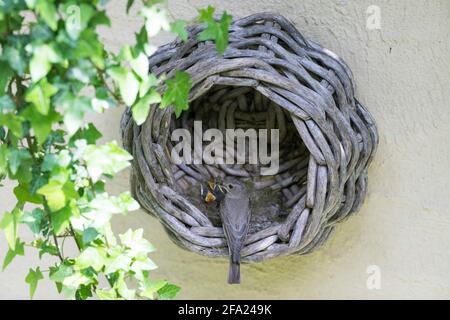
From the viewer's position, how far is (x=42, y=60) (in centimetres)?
86

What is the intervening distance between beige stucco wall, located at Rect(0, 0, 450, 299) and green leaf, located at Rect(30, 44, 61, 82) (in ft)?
2.24

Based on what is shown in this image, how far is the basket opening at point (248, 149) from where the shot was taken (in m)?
1.47

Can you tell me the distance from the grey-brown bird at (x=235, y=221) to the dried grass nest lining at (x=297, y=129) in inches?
0.8

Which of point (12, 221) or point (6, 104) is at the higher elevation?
point (6, 104)

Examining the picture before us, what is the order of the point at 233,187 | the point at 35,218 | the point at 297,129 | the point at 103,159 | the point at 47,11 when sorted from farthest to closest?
the point at 233,187
the point at 297,129
the point at 35,218
the point at 103,159
the point at 47,11

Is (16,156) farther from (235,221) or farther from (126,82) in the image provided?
(235,221)

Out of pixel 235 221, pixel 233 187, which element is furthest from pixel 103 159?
pixel 233 187

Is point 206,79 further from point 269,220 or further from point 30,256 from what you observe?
point 30,256

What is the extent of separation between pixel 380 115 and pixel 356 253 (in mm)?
269

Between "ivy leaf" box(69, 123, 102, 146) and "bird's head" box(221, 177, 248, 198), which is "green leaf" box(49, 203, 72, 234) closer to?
Result: "ivy leaf" box(69, 123, 102, 146)

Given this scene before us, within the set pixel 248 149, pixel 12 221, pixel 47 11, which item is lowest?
pixel 12 221

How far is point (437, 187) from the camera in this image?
1501 mm

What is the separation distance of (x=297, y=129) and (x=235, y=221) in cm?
18

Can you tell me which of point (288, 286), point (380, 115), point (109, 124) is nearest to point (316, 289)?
point (288, 286)
